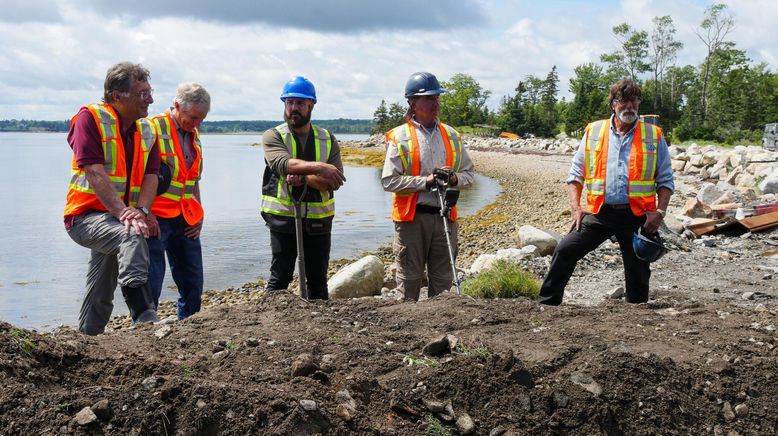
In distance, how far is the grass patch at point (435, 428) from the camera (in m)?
3.38

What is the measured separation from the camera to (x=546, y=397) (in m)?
3.70

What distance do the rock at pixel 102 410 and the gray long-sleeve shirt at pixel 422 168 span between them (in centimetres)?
332

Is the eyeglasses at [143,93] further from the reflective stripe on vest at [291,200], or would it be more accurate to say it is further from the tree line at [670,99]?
the tree line at [670,99]

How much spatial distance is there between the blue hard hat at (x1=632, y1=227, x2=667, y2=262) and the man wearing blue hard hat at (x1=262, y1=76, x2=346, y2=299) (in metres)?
2.43

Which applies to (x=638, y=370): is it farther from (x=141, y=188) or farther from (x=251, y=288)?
(x=251, y=288)

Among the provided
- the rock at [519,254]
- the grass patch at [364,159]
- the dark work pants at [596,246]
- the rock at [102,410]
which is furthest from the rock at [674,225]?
the grass patch at [364,159]

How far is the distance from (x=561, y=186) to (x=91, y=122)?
25.9m

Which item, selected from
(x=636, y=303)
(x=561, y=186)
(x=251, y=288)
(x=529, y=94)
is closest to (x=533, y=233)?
(x=251, y=288)

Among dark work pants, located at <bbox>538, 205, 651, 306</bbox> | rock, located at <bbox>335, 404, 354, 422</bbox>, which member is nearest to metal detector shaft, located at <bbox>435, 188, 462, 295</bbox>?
dark work pants, located at <bbox>538, 205, 651, 306</bbox>

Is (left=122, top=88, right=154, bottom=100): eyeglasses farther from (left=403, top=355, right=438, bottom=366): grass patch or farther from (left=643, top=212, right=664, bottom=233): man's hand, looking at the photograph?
(left=643, top=212, right=664, bottom=233): man's hand

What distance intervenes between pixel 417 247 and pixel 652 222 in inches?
75.3

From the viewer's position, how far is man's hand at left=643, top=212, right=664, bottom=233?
585 cm

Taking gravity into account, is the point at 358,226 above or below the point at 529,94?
below

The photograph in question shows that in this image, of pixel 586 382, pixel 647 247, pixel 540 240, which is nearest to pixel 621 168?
pixel 647 247
